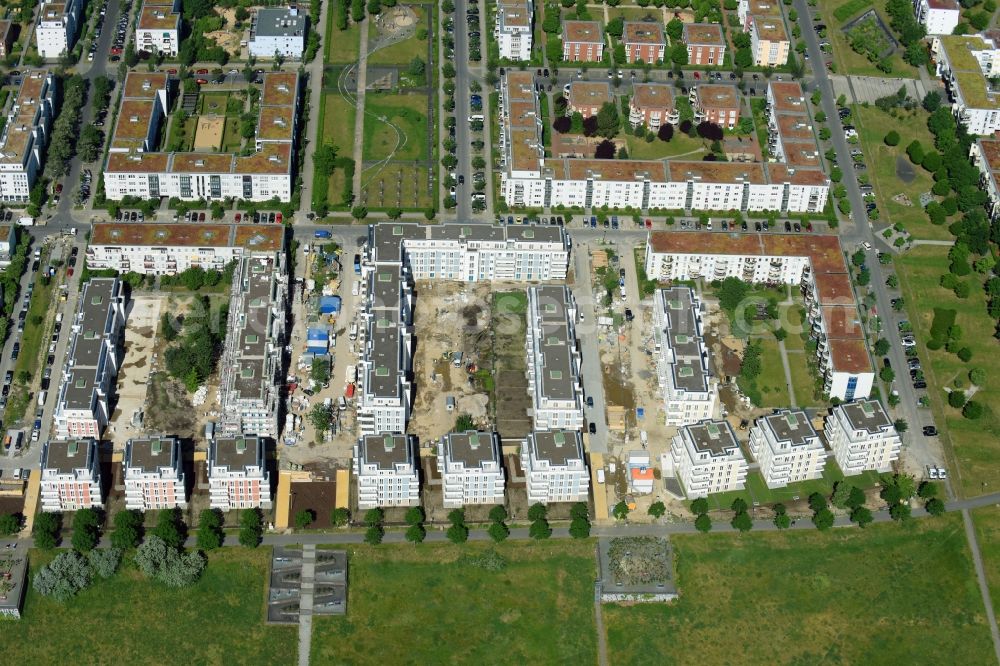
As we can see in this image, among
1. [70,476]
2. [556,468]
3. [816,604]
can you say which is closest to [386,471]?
[556,468]

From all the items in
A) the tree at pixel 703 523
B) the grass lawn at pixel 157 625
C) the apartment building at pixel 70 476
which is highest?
the apartment building at pixel 70 476

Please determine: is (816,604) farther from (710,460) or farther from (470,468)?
(470,468)

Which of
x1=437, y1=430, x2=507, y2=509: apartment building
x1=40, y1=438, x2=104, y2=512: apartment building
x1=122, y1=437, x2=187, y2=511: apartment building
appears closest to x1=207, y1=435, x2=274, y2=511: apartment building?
x1=122, y1=437, x2=187, y2=511: apartment building

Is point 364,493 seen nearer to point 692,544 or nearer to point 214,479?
point 214,479

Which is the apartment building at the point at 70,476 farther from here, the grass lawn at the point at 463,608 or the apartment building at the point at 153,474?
the grass lawn at the point at 463,608

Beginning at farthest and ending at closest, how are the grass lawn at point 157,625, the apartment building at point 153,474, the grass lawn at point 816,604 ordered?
the apartment building at point 153,474
the grass lawn at point 816,604
the grass lawn at point 157,625

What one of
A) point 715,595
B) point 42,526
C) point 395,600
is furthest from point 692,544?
point 42,526

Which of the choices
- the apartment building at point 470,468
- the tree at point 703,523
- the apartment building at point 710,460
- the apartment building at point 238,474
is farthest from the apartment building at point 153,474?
the tree at point 703,523
